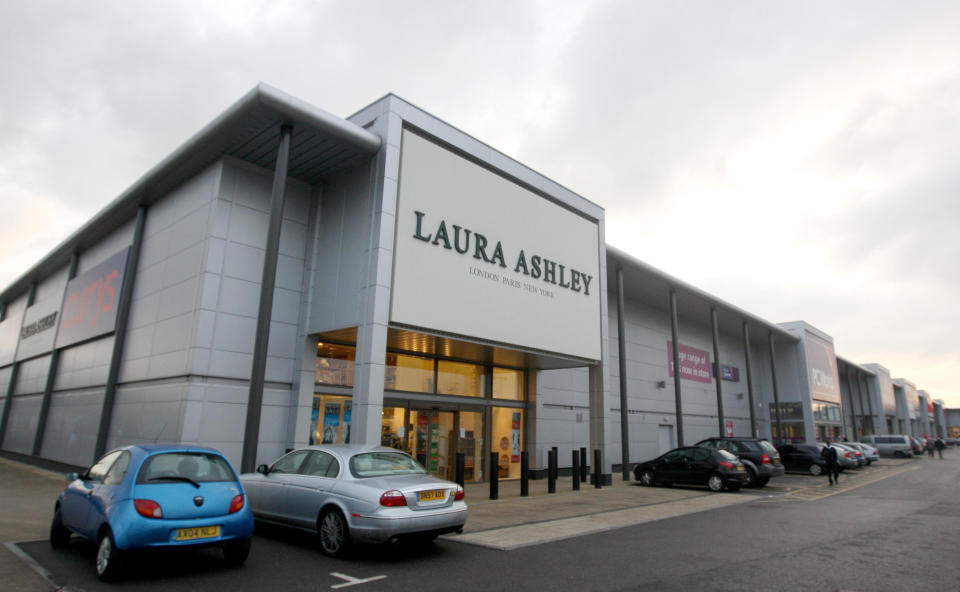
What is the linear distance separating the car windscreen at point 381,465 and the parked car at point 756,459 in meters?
12.7

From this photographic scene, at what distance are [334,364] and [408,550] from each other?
7765 mm

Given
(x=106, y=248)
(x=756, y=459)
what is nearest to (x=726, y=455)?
(x=756, y=459)

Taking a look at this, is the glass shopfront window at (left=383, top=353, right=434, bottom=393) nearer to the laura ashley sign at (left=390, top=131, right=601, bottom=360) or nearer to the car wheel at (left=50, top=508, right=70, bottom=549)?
the laura ashley sign at (left=390, top=131, right=601, bottom=360)

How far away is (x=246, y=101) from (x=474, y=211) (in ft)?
19.7

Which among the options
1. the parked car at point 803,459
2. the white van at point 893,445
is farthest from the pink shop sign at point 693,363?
the white van at point 893,445

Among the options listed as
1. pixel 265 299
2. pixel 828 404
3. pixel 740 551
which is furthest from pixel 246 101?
pixel 828 404

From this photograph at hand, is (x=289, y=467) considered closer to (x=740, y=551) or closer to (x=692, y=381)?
(x=740, y=551)

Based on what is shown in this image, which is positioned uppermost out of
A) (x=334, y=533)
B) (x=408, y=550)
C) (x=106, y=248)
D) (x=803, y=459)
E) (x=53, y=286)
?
(x=106, y=248)

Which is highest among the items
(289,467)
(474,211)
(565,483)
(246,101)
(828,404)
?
(246,101)

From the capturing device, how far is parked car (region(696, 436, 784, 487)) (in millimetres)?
16969

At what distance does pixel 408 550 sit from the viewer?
296 inches

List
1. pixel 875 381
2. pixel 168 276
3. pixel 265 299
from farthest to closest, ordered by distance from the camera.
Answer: pixel 875 381
pixel 168 276
pixel 265 299

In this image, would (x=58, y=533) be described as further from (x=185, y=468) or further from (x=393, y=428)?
(x=393, y=428)

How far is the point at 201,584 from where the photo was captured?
222 inches
